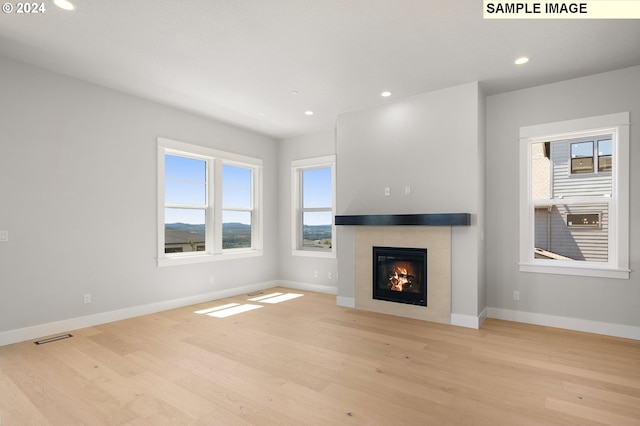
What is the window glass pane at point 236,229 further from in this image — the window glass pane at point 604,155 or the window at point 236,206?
the window glass pane at point 604,155

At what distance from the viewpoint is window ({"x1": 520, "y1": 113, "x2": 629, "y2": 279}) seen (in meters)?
3.57

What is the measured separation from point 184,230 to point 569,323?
17.2 ft

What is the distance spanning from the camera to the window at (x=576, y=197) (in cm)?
357

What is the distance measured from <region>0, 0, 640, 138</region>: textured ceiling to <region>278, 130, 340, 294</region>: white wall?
1776mm

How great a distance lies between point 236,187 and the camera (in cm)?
595

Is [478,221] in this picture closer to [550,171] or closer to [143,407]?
[550,171]

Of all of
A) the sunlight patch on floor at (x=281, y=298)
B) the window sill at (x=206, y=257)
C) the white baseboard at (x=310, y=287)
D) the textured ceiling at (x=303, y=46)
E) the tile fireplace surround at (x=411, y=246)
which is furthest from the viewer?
the white baseboard at (x=310, y=287)

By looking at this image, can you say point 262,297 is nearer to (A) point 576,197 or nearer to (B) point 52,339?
(B) point 52,339

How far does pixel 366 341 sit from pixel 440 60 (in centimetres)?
299

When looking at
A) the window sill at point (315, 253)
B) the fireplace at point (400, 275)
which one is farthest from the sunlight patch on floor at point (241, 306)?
the fireplace at point (400, 275)

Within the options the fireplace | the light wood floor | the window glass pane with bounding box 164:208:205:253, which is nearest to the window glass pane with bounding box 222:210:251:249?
the window glass pane with bounding box 164:208:205:253

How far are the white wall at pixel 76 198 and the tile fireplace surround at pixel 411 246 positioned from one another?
257 centimetres

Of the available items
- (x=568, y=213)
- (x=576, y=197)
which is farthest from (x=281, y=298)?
(x=576, y=197)

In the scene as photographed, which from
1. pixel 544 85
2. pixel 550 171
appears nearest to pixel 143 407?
pixel 550 171
